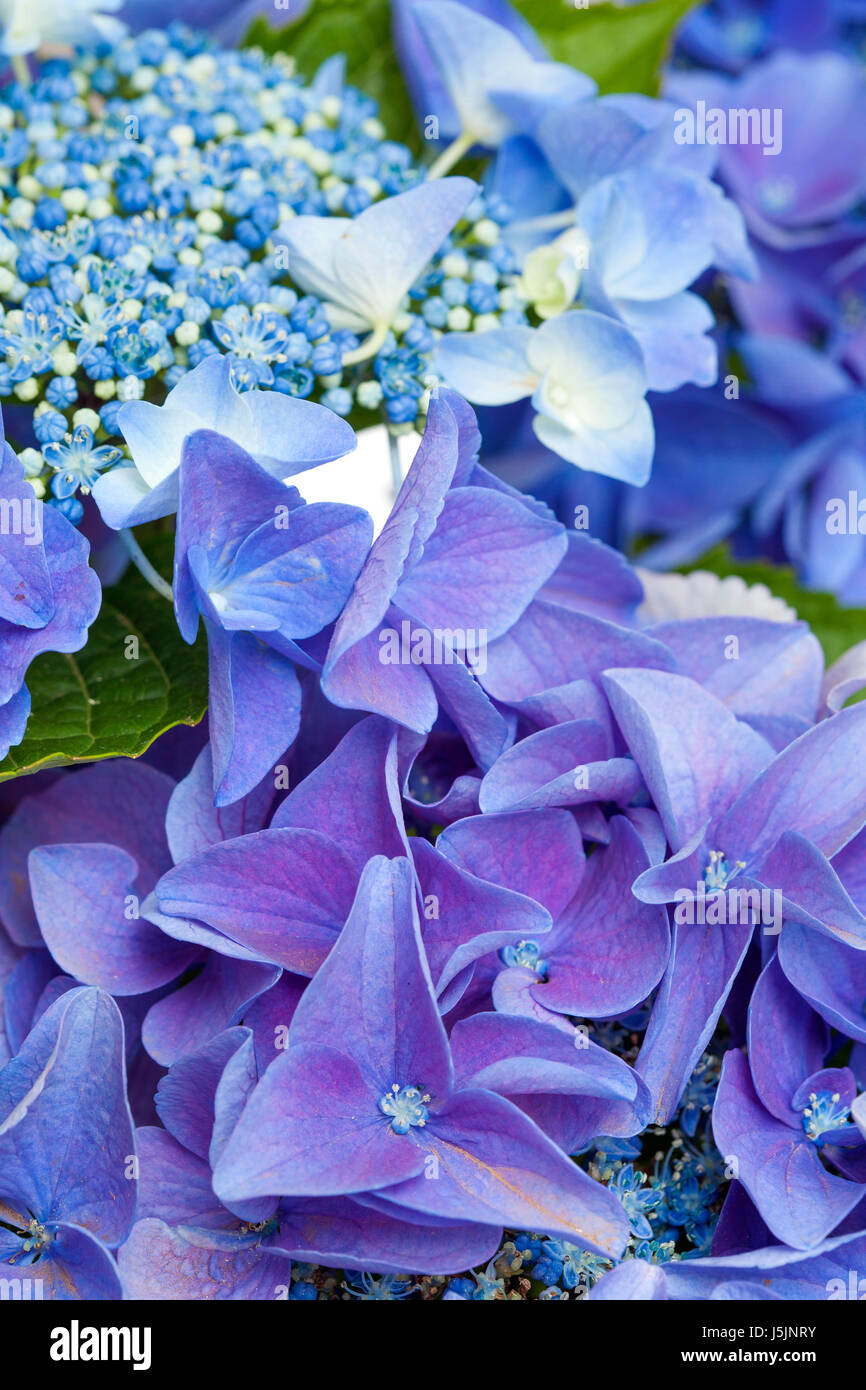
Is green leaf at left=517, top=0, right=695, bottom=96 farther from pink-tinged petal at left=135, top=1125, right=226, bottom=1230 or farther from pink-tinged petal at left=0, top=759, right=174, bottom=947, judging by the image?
pink-tinged petal at left=135, top=1125, right=226, bottom=1230

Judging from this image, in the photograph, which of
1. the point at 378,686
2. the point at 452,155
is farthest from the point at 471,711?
the point at 452,155

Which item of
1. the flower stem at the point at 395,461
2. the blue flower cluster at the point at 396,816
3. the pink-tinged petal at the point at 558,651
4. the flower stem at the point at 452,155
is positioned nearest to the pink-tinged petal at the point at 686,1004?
the blue flower cluster at the point at 396,816

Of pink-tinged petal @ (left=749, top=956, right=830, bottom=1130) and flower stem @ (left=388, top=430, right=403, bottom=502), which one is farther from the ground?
flower stem @ (left=388, top=430, right=403, bottom=502)

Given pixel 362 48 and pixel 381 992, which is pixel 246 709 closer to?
pixel 381 992

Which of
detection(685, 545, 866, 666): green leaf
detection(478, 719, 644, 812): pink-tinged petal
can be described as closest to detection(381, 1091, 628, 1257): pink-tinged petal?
detection(478, 719, 644, 812): pink-tinged petal

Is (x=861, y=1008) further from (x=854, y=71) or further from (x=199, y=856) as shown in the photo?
(x=854, y=71)

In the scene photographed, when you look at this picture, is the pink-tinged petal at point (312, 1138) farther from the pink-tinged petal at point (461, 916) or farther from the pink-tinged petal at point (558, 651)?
the pink-tinged petal at point (558, 651)
